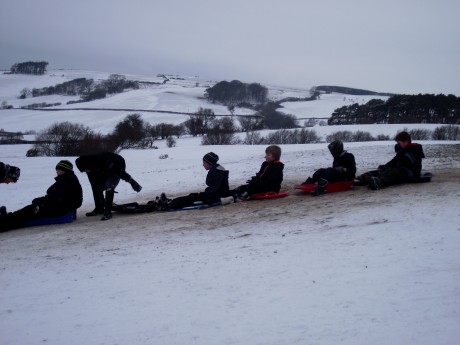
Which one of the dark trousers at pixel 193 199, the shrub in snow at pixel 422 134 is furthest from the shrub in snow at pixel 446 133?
the dark trousers at pixel 193 199

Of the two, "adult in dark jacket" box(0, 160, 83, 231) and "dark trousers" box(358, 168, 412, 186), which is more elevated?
"dark trousers" box(358, 168, 412, 186)

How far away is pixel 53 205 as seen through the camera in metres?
8.38

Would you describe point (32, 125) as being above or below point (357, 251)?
above

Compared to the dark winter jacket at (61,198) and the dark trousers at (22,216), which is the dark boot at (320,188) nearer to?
the dark winter jacket at (61,198)

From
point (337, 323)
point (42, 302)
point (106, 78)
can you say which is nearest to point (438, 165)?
point (337, 323)

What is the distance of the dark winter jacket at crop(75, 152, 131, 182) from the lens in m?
8.85

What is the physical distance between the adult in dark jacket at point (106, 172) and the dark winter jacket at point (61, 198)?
0.47 m

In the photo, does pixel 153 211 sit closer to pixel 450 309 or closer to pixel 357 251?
pixel 357 251

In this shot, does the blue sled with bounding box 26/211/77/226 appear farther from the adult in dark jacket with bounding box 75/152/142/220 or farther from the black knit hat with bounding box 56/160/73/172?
the black knit hat with bounding box 56/160/73/172

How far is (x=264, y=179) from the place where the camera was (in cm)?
941

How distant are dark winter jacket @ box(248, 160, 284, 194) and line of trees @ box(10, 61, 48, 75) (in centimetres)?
16414

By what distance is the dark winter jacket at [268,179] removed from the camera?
929cm

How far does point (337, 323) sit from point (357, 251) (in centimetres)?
155


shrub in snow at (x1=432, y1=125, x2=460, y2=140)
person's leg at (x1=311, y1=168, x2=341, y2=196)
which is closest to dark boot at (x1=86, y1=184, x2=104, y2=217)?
person's leg at (x1=311, y1=168, x2=341, y2=196)
